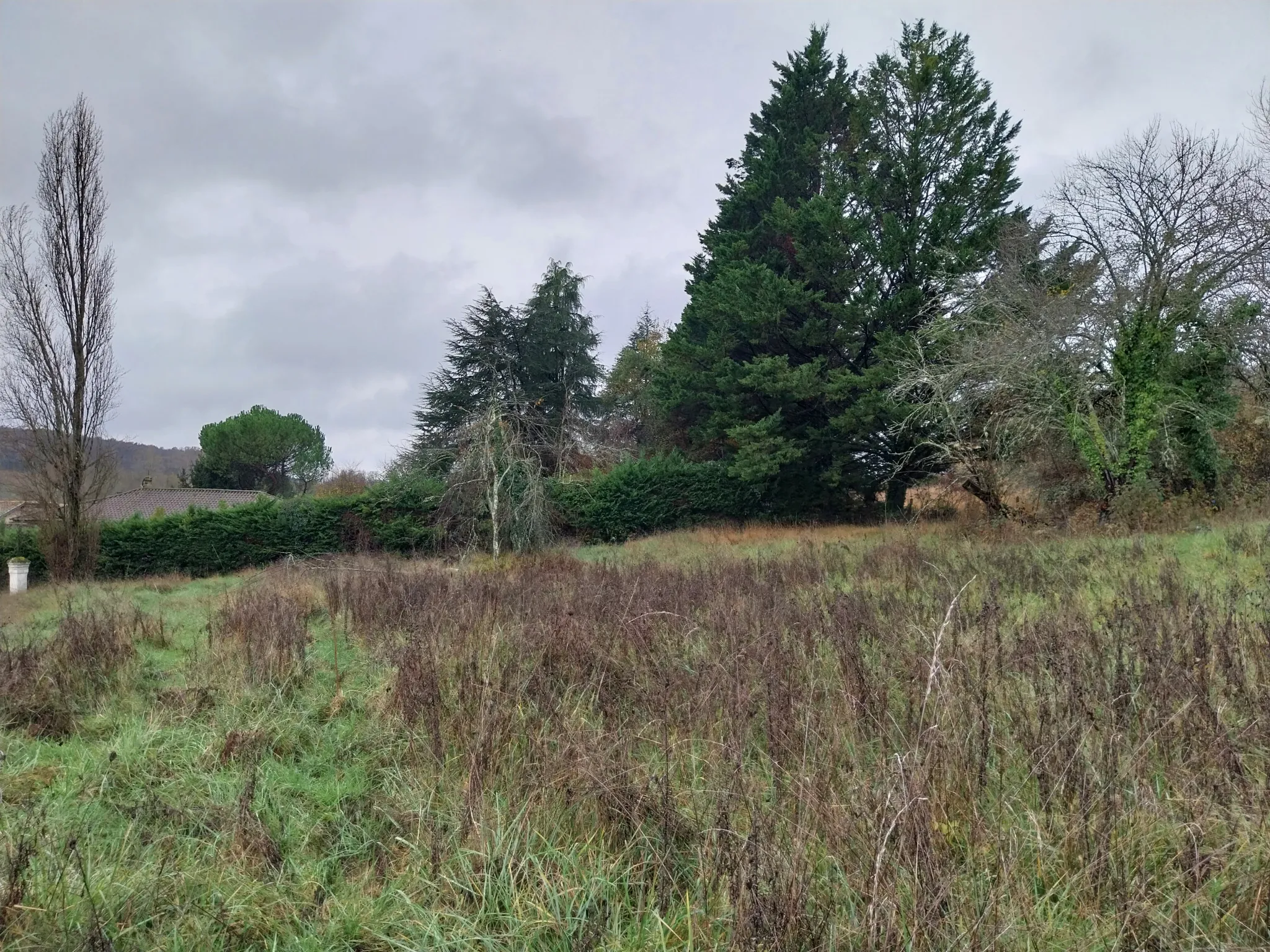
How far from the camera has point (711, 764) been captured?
256 centimetres

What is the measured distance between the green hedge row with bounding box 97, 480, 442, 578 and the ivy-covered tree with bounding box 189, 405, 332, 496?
78.4 ft

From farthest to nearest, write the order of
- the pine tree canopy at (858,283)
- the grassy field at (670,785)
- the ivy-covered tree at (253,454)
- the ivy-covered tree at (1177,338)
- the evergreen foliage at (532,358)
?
the ivy-covered tree at (253,454) < the evergreen foliage at (532,358) < the pine tree canopy at (858,283) < the ivy-covered tree at (1177,338) < the grassy field at (670,785)

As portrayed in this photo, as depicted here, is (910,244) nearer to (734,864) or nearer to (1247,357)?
(1247,357)

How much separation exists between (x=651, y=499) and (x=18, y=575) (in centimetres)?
1631

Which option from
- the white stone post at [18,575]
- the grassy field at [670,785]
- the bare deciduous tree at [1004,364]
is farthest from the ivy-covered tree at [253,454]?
the grassy field at [670,785]

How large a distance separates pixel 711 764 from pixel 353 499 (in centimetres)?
1999

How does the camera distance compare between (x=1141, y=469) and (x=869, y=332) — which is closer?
(x=1141, y=469)

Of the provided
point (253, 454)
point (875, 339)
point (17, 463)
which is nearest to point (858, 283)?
point (875, 339)

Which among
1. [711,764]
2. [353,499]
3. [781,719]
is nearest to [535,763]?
[711,764]

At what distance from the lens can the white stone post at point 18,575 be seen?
16438 mm

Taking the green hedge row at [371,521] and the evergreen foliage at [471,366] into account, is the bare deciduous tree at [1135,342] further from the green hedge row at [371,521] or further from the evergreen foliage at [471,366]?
the evergreen foliage at [471,366]

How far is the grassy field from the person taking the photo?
1.81 metres

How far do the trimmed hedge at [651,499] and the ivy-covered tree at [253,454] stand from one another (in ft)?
89.1

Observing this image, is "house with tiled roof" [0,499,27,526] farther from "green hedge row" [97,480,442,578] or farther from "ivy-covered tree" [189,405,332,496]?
"ivy-covered tree" [189,405,332,496]
